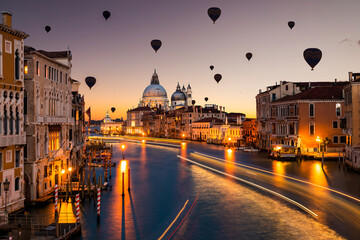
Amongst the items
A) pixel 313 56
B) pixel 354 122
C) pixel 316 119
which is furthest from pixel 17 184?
pixel 316 119

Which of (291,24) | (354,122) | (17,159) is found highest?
(291,24)

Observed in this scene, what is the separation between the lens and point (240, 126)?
102 m

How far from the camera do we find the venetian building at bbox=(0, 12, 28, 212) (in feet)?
68.8

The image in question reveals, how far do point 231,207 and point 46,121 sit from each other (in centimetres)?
1362

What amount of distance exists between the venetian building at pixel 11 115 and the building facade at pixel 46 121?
1778 millimetres

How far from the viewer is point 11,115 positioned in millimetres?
21844

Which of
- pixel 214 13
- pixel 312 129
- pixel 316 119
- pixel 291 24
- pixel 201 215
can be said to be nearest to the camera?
pixel 201 215

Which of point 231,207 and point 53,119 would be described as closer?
point 231,207

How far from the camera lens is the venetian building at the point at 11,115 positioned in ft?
68.8

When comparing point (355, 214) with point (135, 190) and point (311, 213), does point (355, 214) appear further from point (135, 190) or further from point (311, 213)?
point (135, 190)

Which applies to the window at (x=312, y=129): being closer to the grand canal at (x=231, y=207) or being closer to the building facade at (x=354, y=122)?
the building facade at (x=354, y=122)

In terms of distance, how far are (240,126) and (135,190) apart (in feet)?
235

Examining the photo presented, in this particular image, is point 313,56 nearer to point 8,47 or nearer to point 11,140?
point 8,47

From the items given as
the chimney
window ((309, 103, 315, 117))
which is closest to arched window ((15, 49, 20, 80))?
the chimney
